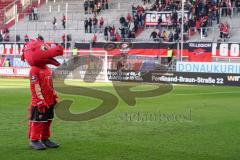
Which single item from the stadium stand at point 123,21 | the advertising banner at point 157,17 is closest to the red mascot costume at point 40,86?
the stadium stand at point 123,21

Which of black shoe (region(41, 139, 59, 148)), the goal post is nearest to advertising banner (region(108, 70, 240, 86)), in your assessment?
the goal post

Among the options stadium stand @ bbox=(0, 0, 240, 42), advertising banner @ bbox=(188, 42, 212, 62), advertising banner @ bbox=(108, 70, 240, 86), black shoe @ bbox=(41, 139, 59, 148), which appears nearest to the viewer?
black shoe @ bbox=(41, 139, 59, 148)

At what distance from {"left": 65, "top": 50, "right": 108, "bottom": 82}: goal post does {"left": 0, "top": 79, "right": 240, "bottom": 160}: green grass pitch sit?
1837 centimetres

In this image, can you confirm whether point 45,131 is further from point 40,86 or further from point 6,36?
point 6,36

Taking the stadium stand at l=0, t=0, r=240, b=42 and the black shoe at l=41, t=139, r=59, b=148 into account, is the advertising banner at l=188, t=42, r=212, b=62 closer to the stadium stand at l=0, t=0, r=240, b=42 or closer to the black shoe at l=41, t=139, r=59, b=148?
the stadium stand at l=0, t=0, r=240, b=42

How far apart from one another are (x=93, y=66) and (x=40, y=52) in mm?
27842

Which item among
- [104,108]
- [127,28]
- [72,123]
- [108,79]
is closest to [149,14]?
[127,28]

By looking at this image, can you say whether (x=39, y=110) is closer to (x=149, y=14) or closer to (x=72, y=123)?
(x=72, y=123)

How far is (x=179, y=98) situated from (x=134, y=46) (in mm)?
18306

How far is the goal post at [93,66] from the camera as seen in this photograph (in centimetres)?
3694

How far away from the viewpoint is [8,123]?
13.9 meters

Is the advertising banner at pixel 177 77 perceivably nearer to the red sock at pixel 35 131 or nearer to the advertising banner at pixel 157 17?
the advertising banner at pixel 157 17

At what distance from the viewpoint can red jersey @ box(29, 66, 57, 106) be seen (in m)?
9.84

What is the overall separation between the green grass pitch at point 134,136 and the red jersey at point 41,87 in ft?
2.92
